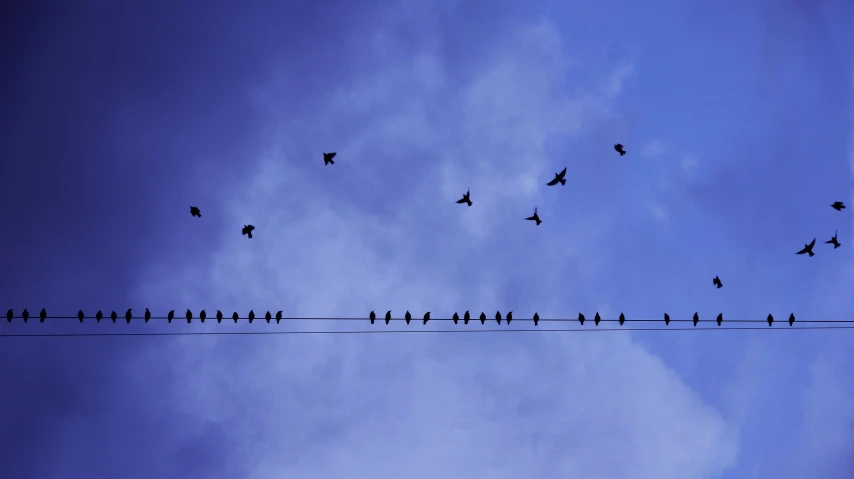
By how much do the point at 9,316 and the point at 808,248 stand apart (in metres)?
38.6

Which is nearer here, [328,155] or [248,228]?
[248,228]

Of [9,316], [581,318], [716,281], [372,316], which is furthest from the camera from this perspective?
[716,281]

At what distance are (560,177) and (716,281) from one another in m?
10.2

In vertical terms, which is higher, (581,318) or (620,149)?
(620,149)

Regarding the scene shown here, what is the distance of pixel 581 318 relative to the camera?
36188 mm

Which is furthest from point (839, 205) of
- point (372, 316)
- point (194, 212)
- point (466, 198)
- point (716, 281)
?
point (194, 212)

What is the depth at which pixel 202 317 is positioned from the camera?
30438mm

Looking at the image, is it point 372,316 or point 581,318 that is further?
point 581,318

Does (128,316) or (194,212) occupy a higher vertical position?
(194,212)

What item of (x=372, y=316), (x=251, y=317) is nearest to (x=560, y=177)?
(x=372, y=316)

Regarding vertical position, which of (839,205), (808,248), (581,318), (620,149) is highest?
(620,149)

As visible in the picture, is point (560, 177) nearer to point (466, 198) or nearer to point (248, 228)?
point (466, 198)

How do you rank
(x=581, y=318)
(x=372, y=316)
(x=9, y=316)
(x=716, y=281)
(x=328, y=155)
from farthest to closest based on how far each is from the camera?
(x=328, y=155) → (x=716, y=281) → (x=581, y=318) → (x=372, y=316) → (x=9, y=316)

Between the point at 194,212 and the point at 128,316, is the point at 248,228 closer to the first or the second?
the point at 194,212
